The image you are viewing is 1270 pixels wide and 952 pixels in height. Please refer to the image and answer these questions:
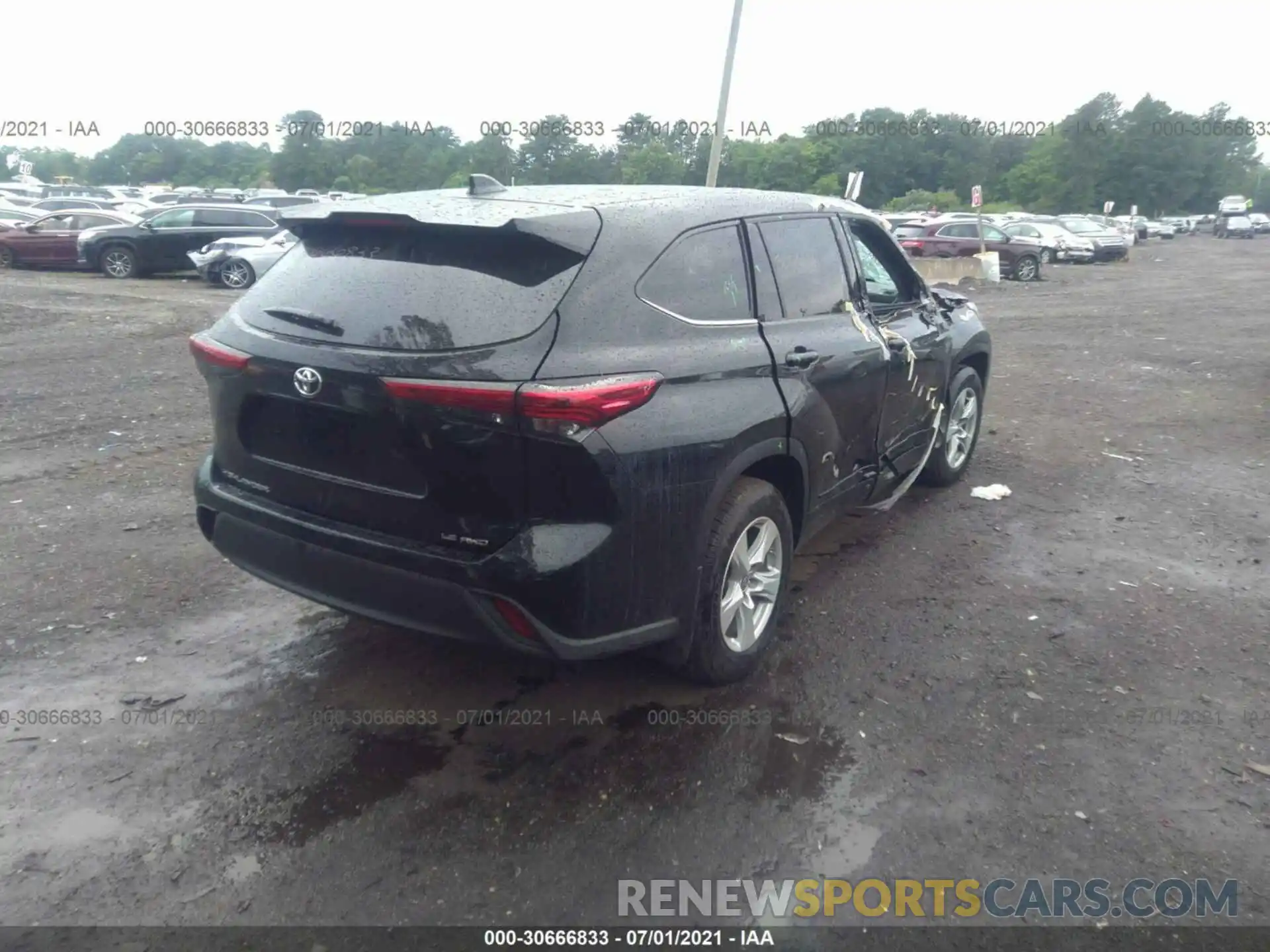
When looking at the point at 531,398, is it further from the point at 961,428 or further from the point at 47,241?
the point at 47,241

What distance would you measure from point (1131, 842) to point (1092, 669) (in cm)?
119

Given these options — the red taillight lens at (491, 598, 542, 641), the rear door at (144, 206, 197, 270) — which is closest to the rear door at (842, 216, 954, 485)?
the red taillight lens at (491, 598, 542, 641)

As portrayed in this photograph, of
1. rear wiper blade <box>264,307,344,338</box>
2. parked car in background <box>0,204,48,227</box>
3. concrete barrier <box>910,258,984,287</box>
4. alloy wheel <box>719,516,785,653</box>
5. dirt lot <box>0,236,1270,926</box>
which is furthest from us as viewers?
concrete barrier <box>910,258,984,287</box>

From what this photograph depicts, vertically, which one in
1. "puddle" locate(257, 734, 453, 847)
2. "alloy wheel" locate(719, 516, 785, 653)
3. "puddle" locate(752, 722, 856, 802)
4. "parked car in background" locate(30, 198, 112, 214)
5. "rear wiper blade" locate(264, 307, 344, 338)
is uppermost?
"rear wiper blade" locate(264, 307, 344, 338)

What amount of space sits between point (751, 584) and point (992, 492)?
10.4ft

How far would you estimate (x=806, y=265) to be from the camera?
4500mm

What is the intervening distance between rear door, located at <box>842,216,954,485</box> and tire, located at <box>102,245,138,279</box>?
19.5 meters

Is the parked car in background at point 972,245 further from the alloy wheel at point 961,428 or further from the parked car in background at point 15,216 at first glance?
the parked car in background at point 15,216

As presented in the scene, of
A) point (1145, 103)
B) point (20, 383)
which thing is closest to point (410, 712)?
point (20, 383)

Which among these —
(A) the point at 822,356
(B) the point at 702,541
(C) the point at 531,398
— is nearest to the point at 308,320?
(C) the point at 531,398

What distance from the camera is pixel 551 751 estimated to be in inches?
139

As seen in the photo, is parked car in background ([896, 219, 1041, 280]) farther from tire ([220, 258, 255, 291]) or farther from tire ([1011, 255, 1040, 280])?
tire ([220, 258, 255, 291])

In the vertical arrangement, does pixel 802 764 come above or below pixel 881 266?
below

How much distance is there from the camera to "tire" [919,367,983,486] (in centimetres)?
630
